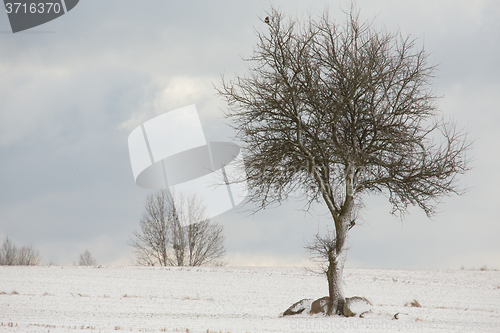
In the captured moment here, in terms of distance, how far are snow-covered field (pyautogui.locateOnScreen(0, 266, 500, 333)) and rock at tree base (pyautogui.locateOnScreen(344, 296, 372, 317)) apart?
332 mm

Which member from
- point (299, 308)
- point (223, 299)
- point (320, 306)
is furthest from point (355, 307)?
point (223, 299)

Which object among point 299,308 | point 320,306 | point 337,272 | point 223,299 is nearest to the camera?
point 337,272

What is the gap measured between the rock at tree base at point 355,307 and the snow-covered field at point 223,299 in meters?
0.33

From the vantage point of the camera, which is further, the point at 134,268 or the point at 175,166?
the point at 134,268

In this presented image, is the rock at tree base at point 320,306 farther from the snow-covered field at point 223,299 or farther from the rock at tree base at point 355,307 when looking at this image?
the rock at tree base at point 355,307

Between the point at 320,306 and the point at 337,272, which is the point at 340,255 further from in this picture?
the point at 320,306

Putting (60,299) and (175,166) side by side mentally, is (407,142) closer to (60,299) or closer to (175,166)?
(175,166)

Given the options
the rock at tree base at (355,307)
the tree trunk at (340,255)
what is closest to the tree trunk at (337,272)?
the tree trunk at (340,255)

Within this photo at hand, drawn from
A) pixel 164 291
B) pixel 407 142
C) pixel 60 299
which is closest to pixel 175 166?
pixel 164 291

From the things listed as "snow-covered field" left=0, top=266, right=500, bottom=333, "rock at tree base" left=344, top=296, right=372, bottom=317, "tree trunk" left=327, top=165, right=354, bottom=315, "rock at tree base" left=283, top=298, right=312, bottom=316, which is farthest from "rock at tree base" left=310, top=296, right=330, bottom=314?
"rock at tree base" left=344, top=296, right=372, bottom=317

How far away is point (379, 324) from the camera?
39.8 ft

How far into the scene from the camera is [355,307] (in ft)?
43.7

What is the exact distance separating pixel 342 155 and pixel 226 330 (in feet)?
20.3

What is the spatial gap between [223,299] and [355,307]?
7.99m
